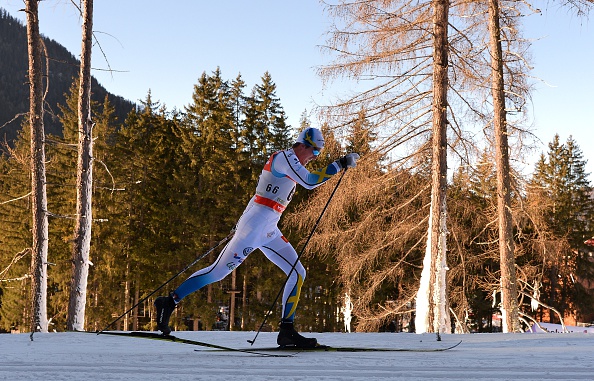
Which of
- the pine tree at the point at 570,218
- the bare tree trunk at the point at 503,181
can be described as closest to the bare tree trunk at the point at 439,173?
the bare tree trunk at the point at 503,181

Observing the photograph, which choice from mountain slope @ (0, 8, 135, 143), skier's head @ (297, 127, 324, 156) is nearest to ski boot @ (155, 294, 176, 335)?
skier's head @ (297, 127, 324, 156)

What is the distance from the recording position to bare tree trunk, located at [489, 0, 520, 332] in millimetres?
13617

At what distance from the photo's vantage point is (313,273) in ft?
112

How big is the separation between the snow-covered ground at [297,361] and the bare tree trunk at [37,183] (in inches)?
211

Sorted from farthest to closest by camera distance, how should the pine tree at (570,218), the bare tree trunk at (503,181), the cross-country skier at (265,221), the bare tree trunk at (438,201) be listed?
the pine tree at (570,218) < the bare tree trunk at (503,181) < the bare tree trunk at (438,201) < the cross-country skier at (265,221)

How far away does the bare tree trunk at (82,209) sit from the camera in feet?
38.2

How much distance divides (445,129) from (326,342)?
6.86m

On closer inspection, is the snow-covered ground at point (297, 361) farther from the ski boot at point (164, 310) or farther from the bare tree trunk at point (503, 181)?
the bare tree trunk at point (503, 181)

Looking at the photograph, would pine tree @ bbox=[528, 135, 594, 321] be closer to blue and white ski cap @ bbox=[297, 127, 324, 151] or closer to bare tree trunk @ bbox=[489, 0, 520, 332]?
bare tree trunk @ bbox=[489, 0, 520, 332]

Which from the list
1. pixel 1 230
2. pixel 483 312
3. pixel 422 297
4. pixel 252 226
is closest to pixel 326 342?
pixel 252 226

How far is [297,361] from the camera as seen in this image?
4398 millimetres

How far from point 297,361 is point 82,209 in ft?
28.1

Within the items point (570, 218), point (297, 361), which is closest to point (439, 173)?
point (297, 361)

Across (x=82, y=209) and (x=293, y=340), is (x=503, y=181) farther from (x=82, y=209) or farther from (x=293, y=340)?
(x=293, y=340)
